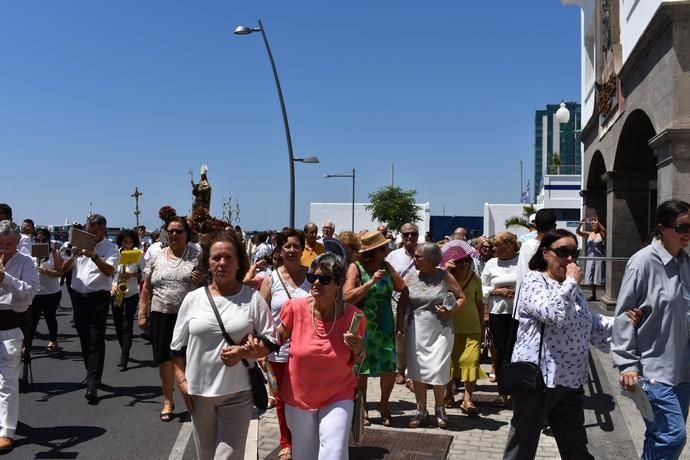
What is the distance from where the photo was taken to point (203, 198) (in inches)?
475

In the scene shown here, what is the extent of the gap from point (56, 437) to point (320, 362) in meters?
3.28

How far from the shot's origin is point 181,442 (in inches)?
229

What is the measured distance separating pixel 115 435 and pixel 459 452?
9.86 feet

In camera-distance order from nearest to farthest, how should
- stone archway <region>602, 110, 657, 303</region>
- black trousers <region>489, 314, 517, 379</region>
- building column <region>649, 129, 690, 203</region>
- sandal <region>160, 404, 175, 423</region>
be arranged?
sandal <region>160, 404, 175, 423</region> → black trousers <region>489, 314, 517, 379</region> → building column <region>649, 129, 690, 203</region> → stone archway <region>602, 110, 657, 303</region>

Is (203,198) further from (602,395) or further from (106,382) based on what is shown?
(602,395)

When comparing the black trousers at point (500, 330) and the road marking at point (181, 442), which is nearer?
the road marking at point (181, 442)

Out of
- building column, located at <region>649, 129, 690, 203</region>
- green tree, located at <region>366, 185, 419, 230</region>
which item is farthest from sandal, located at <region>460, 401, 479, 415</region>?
green tree, located at <region>366, 185, 419, 230</region>

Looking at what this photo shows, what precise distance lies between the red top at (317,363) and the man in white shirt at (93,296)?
12.7 feet

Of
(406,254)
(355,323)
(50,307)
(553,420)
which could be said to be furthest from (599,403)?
(50,307)

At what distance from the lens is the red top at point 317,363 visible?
13.0 feet

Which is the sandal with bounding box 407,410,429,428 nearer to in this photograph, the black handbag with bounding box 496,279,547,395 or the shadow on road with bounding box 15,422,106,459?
the black handbag with bounding box 496,279,547,395

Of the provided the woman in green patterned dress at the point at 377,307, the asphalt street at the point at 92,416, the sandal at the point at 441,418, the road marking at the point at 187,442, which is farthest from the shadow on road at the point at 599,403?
the asphalt street at the point at 92,416

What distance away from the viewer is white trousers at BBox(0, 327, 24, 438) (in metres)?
5.41

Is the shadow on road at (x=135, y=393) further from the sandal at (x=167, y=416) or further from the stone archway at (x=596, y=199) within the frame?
the stone archway at (x=596, y=199)
